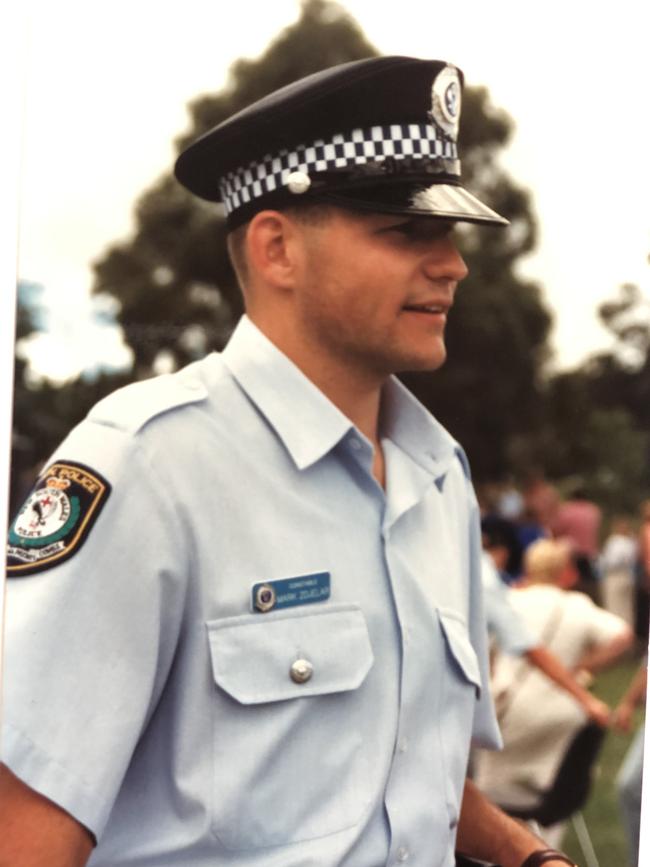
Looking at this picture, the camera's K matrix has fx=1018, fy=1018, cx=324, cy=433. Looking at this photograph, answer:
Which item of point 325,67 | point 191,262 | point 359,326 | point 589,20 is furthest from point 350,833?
point 589,20

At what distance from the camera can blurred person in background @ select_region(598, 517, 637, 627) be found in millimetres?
1307

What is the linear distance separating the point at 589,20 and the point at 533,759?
99 cm

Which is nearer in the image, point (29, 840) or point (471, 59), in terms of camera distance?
point (29, 840)

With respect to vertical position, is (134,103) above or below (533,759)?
above

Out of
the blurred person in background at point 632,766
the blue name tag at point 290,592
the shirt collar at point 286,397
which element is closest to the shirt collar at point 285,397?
the shirt collar at point 286,397

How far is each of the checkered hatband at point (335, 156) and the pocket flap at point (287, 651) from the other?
445 mm

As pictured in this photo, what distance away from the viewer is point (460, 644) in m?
1.12

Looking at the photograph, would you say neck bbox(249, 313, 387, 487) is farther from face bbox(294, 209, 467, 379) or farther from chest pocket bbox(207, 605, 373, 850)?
chest pocket bbox(207, 605, 373, 850)

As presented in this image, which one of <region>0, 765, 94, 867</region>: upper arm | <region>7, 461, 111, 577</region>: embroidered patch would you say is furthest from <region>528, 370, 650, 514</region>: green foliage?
<region>0, 765, 94, 867</region>: upper arm

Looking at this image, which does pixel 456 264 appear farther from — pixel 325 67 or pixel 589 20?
pixel 589 20

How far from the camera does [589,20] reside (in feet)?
4.27

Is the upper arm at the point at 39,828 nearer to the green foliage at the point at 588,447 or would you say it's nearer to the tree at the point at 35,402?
the tree at the point at 35,402

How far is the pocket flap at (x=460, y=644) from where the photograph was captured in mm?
1101

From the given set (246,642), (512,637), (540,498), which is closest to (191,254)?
(246,642)
